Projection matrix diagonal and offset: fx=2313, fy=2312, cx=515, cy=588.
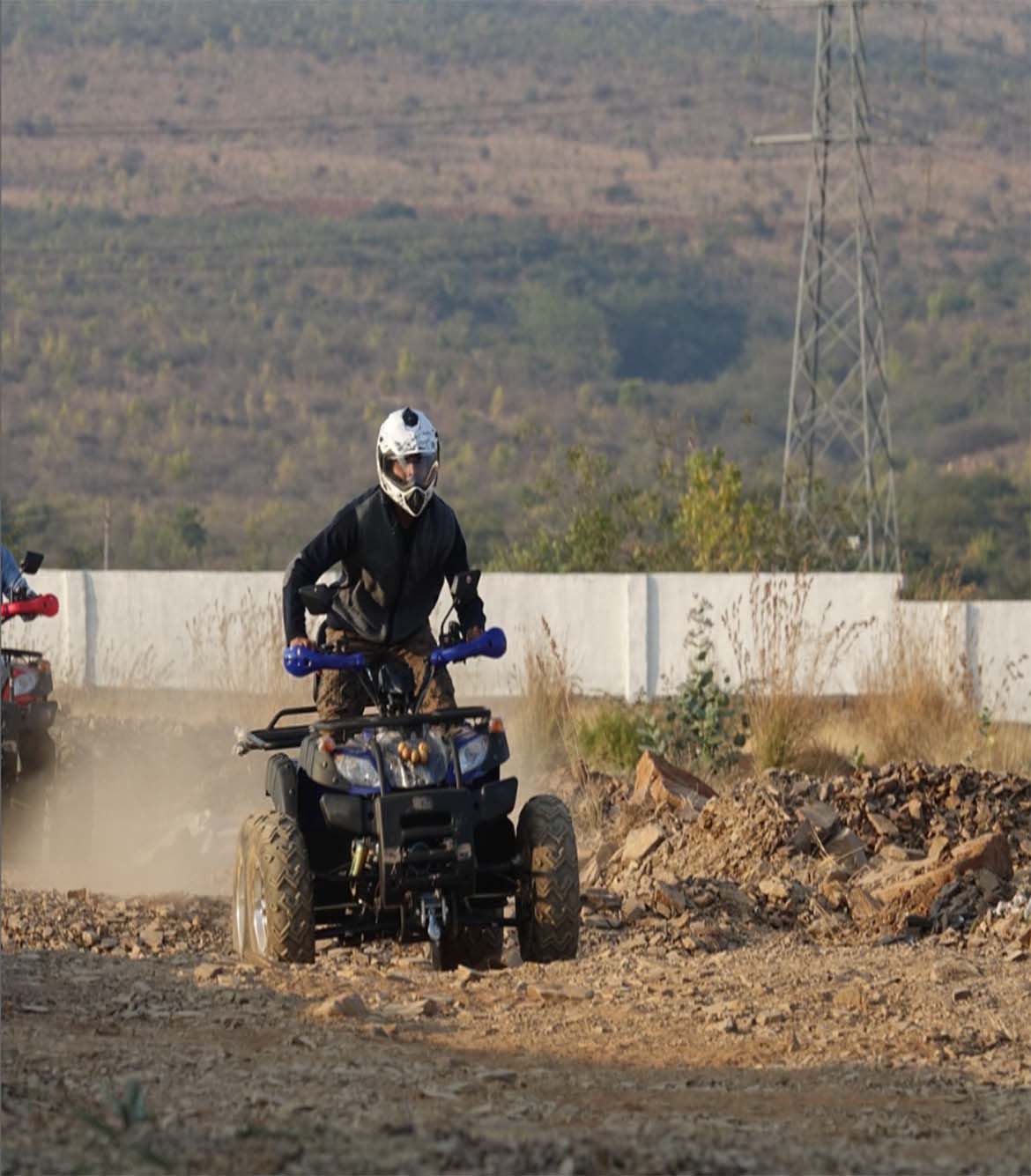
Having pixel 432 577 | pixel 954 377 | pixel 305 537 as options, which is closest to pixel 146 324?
pixel 305 537

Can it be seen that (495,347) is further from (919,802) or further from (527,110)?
(919,802)

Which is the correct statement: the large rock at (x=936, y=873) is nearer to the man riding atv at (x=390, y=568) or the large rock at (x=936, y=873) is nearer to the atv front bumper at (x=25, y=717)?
the man riding atv at (x=390, y=568)

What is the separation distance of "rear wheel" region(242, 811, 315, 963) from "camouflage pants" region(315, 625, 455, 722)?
29.7 inches

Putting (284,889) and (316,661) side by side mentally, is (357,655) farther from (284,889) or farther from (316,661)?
(284,889)

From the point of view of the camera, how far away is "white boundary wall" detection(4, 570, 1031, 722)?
2573 cm

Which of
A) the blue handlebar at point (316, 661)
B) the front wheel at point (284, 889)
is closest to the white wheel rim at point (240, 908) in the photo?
the front wheel at point (284, 889)

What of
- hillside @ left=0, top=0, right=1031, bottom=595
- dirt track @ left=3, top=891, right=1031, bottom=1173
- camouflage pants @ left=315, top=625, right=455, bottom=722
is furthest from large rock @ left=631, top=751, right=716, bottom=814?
hillside @ left=0, top=0, right=1031, bottom=595

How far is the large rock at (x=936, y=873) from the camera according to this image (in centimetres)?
1253

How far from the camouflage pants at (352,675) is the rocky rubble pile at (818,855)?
2.25 meters

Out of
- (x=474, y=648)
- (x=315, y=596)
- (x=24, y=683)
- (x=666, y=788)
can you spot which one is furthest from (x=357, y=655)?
(x=666, y=788)

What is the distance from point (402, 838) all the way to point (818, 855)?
5.23 meters

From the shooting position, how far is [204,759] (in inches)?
837

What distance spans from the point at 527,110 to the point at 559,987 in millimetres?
100789

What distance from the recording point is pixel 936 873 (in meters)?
12.7
